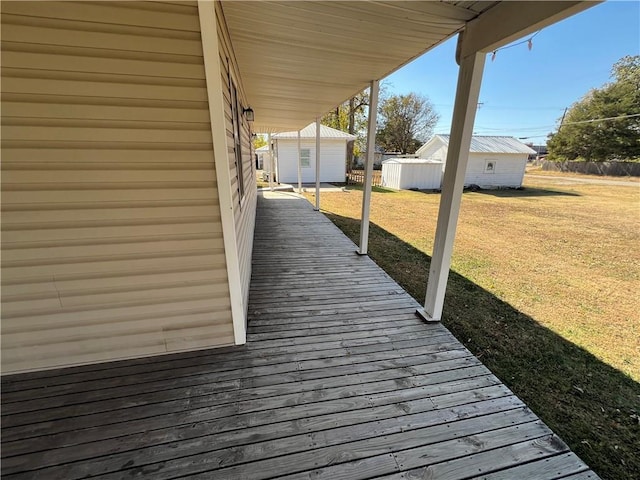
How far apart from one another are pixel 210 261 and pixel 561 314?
158 inches

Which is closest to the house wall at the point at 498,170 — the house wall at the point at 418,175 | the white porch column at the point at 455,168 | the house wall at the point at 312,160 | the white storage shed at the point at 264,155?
the house wall at the point at 418,175

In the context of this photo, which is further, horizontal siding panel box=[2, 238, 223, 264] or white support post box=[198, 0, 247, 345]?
horizontal siding panel box=[2, 238, 223, 264]

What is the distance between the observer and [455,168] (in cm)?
219

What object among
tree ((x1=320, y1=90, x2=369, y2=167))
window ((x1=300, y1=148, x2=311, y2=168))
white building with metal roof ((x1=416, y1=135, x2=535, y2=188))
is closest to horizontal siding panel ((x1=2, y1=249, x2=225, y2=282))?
window ((x1=300, y1=148, x2=311, y2=168))

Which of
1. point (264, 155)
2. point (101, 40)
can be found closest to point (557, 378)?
point (101, 40)

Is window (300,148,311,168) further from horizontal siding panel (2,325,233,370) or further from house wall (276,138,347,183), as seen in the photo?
horizontal siding panel (2,325,233,370)

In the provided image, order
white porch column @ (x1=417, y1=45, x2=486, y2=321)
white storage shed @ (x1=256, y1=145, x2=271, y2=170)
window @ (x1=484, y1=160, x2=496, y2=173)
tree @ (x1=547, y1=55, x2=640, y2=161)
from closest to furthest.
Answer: white porch column @ (x1=417, y1=45, x2=486, y2=321)
window @ (x1=484, y1=160, x2=496, y2=173)
white storage shed @ (x1=256, y1=145, x2=271, y2=170)
tree @ (x1=547, y1=55, x2=640, y2=161)

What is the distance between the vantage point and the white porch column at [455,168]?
78.7 inches

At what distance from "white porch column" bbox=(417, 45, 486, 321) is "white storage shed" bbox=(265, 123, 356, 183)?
529 inches

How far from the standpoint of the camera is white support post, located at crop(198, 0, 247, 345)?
1.56m

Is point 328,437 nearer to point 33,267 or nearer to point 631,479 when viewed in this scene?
point 631,479

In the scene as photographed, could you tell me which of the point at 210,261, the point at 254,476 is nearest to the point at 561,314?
the point at 254,476

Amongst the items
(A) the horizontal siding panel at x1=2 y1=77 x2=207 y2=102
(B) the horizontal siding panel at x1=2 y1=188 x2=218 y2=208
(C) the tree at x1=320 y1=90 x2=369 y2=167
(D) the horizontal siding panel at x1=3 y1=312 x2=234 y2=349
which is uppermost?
(C) the tree at x1=320 y1=90 x2=369 y2=167

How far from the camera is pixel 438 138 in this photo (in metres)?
16.2
